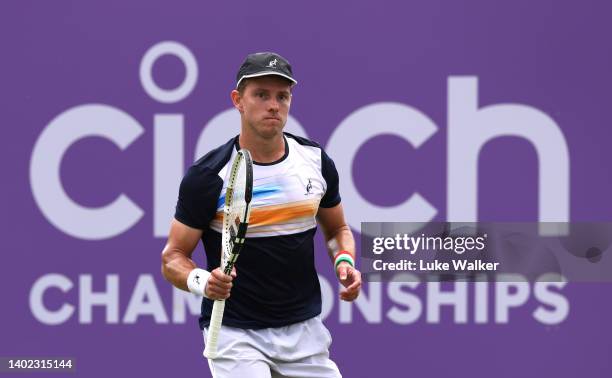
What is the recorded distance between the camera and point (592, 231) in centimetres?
578

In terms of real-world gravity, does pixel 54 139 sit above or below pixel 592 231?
above

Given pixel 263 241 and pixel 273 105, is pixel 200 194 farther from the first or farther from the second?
pixel 273 105

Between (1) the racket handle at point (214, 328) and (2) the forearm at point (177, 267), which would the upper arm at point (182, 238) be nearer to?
(2) the forearm at point (177, 267)

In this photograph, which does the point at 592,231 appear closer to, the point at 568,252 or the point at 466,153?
the point at 568,252

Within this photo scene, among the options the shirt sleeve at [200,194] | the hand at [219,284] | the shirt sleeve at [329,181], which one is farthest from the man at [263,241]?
the hand at [219,284]

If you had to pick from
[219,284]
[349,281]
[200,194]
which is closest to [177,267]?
[200,194]

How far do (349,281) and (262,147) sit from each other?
0.67 m

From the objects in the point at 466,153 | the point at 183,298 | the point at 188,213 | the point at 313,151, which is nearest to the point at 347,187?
the point at 466,153

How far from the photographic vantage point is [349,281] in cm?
402

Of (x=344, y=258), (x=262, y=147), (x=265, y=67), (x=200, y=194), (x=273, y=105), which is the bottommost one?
(x=344, y=258)

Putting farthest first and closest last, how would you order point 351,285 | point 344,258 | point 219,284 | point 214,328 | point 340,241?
1. point 340,241
2. point 344,258
3. point 351,285
4. point 214,328
5. point 219,284

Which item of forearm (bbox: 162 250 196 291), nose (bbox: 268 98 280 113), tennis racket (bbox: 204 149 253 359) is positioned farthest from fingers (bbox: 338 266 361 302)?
nose (bbox: 268 98 280 113)

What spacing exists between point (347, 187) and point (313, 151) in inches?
61.8

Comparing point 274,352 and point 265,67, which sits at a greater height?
point 265,67
